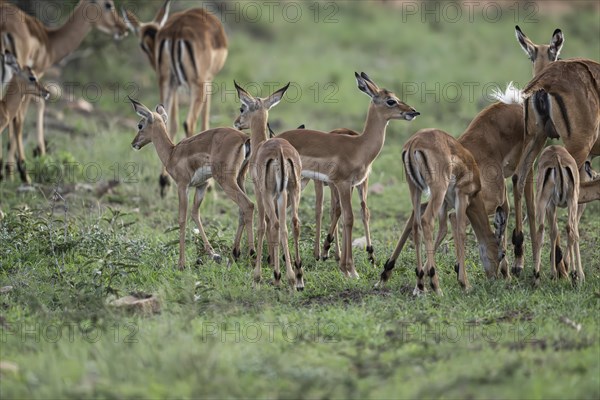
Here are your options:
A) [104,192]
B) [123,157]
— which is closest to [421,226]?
[104,192]

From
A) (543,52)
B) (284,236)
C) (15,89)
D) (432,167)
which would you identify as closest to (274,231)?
(284,236)

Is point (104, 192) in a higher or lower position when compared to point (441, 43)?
lower

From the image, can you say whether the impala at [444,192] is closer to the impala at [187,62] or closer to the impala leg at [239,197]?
the impala leg at [239,197]

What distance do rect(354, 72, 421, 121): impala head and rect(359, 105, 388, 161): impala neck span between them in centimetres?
6

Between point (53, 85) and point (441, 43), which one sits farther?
point (441, 43)

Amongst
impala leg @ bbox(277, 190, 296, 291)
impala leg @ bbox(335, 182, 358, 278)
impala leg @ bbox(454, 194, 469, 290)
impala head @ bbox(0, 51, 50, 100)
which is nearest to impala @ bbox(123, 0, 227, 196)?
impala head @ bbox(0, 51, 50, 100)

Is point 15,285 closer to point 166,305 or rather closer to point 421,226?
point 166,305

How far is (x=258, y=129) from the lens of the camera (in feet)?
25.6

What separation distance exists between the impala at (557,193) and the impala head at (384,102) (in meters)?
1.24

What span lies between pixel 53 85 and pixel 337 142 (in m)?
7.17

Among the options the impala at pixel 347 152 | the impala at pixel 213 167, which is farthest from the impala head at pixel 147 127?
the impala at pixel 347 152

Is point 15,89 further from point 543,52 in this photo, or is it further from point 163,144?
point 543,52

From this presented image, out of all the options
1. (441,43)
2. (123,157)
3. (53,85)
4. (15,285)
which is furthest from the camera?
(441,43)

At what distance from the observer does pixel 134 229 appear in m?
8.95
